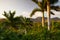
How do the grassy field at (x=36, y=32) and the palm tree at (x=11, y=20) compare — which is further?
the palm tree at (x=11, y=20)

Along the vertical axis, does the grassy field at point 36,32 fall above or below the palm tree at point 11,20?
below

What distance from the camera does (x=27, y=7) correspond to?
24.2m

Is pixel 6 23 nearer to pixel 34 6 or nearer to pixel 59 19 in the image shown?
pixel 34 6

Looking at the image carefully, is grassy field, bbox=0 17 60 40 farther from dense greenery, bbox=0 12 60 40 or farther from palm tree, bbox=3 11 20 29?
palm tree, bbox=3 11 20 29

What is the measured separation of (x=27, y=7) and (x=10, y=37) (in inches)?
355

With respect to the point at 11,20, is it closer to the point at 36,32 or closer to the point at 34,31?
the point at 34,31

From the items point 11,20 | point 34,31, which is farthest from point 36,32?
point 11,20

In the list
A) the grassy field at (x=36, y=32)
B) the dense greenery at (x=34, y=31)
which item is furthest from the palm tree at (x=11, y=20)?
the grassy field at (x=36, y=32)

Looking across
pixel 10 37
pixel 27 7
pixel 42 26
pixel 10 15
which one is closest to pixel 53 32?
pixel 42 26

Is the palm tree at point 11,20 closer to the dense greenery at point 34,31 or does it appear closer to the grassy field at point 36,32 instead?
the dense greenery at point 34,31

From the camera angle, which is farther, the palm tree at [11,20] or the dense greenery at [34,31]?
the palm tree at [11,20]

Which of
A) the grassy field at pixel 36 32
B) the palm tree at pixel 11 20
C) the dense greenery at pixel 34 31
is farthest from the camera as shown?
the palm tree at pixel 11 20

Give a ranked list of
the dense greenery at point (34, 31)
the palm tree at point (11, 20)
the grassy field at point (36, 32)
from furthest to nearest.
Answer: the palm tree at point (11, 20)
the dense greenery at point (34, 31)
the grassy field at point (36, 32)

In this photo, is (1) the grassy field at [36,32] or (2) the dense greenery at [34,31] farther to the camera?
(2) the dense greenery at [34,31]
